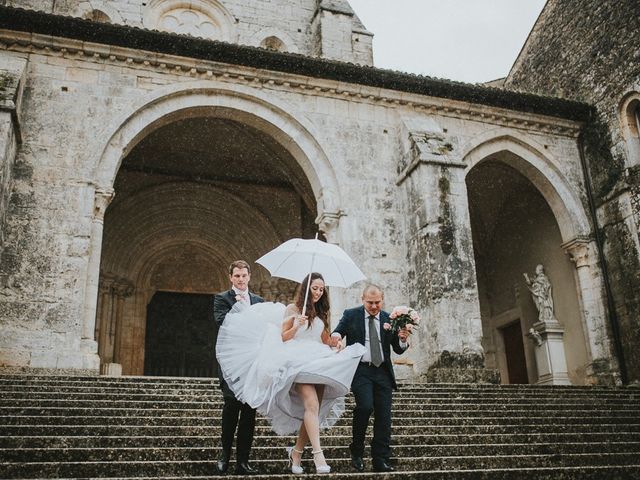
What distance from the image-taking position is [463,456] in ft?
17.3

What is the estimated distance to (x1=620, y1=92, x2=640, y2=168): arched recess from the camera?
12227 mm

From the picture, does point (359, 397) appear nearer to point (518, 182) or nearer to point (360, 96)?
point (360, 96)

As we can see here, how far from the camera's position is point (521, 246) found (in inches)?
626

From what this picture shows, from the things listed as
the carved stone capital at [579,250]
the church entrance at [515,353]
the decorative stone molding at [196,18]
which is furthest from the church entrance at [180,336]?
the carved stone capital at [579,250]

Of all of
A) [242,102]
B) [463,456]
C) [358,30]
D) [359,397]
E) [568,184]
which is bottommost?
[463,456]

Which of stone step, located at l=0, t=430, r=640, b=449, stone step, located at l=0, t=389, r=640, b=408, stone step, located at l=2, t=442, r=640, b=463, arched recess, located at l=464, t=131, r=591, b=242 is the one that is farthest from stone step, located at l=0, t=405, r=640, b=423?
arched recess, located at l=464, t=131, r=591, b=242

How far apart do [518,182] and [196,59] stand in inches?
357

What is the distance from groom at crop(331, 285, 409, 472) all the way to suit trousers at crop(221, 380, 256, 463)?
0.79 meters

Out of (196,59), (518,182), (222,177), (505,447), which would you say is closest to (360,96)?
(196,59)

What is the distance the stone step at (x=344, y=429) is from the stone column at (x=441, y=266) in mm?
2880

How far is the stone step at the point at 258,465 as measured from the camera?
420cm

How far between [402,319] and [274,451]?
67.2 inches

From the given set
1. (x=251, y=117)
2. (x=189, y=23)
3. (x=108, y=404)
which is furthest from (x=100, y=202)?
(x=189, y=23)

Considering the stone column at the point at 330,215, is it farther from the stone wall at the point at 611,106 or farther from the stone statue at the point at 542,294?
the stone wall at the point at 611,106
